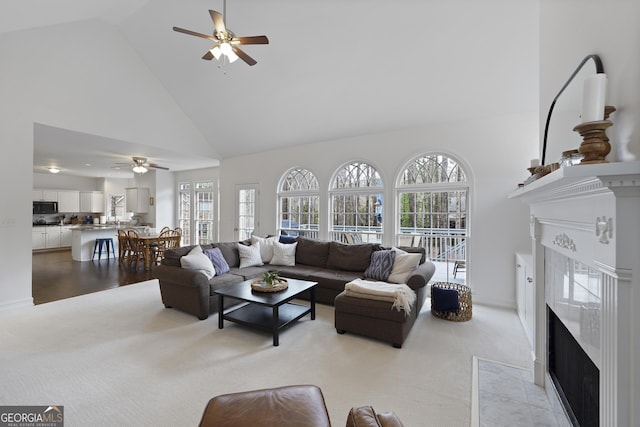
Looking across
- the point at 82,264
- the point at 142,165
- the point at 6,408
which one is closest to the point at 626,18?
the point at 6,408

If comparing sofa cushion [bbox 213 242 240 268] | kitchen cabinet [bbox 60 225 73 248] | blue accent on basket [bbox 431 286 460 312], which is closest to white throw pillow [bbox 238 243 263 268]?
sofa cushion [bbox 213 242 240 268]

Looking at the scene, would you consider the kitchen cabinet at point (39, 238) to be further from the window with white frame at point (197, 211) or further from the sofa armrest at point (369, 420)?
the sofa armrest at point (369, 420)

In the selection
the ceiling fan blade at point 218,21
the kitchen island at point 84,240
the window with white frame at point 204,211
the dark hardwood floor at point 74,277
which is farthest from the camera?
the window with white frame at point 204,211

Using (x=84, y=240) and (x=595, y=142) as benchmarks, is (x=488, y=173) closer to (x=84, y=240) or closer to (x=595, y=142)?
(x=595, y=142)

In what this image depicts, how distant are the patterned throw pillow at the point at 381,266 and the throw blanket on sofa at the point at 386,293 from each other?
2.31 ft

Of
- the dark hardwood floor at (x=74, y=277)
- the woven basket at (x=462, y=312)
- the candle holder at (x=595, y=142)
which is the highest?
the candle holder at (x=595, y=142)

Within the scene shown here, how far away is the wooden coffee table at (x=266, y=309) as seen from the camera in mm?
2855

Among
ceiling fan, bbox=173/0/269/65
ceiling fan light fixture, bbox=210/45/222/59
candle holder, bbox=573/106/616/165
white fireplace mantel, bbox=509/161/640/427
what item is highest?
ceiling fan, bbox=173/0/269/65

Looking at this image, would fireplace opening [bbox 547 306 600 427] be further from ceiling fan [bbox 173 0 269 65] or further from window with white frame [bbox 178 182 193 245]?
window with white frame [bbox 178 182 193 245]

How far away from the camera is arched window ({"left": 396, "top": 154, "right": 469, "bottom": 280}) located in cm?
429

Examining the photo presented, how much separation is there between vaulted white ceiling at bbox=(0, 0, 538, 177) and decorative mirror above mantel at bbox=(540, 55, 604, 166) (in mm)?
1514

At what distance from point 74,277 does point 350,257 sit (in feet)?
18.0

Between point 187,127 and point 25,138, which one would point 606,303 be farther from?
point 187,127

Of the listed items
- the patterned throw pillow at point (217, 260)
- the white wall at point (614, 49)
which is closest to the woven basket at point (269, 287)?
the patterned throw pillow at point (217, 260)
